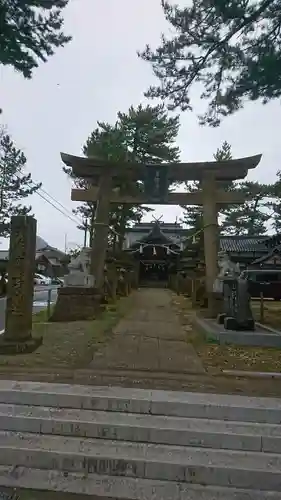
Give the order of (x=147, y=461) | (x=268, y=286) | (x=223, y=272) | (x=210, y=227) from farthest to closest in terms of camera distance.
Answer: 1. (x=268, y=286)
2. (x=210, y=227)
3. (x=223, y=272)
4. (x=147, y=461)

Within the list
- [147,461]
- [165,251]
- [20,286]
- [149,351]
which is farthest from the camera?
[165,251]

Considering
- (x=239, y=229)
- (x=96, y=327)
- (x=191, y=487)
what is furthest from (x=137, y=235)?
(x=191, y=487)

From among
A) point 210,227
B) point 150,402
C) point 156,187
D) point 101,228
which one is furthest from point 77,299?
point 150,402

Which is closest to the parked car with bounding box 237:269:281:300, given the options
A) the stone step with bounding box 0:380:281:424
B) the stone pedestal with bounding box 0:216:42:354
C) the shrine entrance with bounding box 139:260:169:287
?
the shrine entrance with bounding box 139:260:169:287

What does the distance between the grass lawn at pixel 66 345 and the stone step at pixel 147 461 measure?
1655mm

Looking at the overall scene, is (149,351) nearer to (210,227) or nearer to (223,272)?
(223,272)

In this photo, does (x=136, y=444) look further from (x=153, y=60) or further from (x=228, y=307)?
(x=153, y=60)

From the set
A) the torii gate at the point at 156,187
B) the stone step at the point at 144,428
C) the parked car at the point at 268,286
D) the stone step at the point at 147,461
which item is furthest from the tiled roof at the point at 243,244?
the stone step at the point at 147,461

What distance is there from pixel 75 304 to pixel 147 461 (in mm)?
7461

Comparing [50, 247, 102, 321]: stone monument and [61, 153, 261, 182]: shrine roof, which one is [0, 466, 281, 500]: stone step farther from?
[61, 153, 261, 182]: shrine roof

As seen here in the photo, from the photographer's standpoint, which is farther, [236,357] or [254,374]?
[236,357]

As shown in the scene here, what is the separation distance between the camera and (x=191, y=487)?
11.0 feet

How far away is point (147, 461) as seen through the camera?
3.51 m

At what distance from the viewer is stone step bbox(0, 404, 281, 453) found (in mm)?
3764
